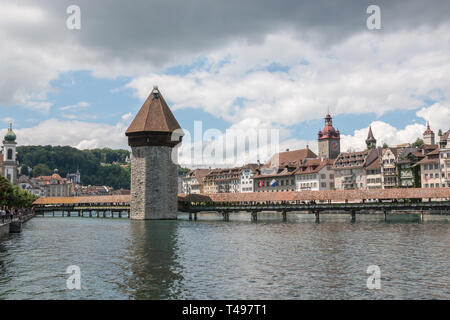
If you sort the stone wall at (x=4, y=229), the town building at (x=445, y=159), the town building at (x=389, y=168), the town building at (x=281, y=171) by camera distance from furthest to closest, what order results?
the town building at (x=281, y=171)
the town building at (x=389, y=168)
the town building at (x=445, y=159)
the stone wall at (x=4, y=229)

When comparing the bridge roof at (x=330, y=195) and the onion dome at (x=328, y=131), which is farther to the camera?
the onion dome at (x=328, y=131)

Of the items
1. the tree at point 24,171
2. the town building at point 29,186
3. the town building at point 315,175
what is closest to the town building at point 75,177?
the tree at point 24,171

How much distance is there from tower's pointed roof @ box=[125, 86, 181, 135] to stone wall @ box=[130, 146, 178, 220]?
239 cm

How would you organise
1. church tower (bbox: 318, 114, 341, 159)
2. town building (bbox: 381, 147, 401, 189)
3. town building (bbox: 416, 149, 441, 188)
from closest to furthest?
town building (bbox: 416, 149, 441, 188), town building (bbox: 381, 147, 401, 189), church tower (bbox: 318, 114, 341, 159)

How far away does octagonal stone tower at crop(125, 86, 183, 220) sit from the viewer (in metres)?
57.4

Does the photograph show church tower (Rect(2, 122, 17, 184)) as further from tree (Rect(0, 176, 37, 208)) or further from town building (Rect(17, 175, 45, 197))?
town building (Rect(17, 175, 45, 197))

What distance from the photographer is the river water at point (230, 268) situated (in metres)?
15.0

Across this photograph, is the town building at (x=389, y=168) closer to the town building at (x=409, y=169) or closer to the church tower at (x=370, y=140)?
the town building at (x=409, y=169)

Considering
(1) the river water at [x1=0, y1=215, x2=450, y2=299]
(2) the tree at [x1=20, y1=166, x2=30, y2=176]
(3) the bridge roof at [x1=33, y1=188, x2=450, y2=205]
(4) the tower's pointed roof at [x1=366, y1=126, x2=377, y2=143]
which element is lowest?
(1) the river water at [x1=0, y1=215, x2=450, y2=299]

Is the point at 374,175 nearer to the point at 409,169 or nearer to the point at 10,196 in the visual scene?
the point at 409,169

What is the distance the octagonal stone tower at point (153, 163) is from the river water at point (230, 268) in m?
26.9

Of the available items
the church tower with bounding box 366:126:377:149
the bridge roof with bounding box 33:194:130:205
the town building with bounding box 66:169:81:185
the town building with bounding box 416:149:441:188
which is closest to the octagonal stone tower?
the bridge roof with bounding box 33:194:130:205

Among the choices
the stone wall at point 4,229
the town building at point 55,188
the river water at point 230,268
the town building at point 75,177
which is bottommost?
the river water at point 230,268
